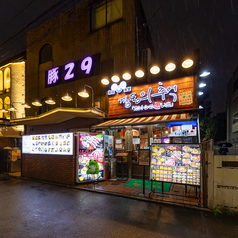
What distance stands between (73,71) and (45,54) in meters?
4.53

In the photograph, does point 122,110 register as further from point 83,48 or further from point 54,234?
point 54,234

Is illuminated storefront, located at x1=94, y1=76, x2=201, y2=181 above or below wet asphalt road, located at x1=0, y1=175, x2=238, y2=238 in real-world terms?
above

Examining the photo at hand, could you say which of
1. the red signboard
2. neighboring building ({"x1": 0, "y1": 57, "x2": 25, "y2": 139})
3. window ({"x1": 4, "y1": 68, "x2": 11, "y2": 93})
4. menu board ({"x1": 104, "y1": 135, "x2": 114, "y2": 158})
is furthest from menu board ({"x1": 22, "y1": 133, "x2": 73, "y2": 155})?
→ window ({"x1": 4, "y1": 68, "x2": 11, "y2": 93})

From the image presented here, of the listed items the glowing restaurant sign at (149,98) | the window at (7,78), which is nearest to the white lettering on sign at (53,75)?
the glowing restaurant sign at (149,98)

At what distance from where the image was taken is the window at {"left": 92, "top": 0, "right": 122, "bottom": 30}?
11984 millimetres

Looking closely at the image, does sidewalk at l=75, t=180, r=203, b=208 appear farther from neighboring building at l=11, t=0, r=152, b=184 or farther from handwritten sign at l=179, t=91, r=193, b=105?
handwritten sign at l=179, t=91, r=193, b=105

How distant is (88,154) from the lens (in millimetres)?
8656

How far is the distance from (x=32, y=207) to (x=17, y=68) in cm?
1621

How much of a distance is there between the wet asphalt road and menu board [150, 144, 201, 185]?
1.08m

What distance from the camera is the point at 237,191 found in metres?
5.19

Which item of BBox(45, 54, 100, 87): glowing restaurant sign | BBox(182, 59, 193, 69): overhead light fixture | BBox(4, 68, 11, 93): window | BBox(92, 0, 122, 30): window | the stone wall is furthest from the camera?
BBox(4, 68, 11, 93): window

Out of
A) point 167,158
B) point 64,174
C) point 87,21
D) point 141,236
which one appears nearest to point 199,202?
point 167,158

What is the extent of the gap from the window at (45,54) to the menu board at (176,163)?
1353 centimetres

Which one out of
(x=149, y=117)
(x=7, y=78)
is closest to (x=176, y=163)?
(x=149, y=117)
